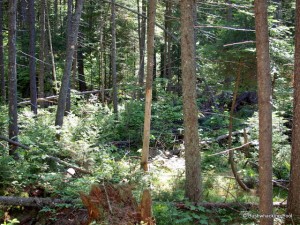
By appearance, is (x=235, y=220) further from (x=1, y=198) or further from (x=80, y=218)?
(x=1, y=198)

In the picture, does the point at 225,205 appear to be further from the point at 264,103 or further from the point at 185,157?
the point at 264,103

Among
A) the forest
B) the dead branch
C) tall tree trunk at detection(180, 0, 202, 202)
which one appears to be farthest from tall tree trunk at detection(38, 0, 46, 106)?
the dead branch

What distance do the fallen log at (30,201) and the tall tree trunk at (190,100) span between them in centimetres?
262

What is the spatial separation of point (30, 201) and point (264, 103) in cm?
511

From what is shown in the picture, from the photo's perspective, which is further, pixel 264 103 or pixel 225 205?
pixel 225 205

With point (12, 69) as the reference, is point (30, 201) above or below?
below

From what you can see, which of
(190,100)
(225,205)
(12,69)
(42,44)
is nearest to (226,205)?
(225,205)

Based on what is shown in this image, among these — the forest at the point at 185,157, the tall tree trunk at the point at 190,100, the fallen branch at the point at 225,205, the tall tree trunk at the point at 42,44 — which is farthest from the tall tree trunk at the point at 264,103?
the tall tree trunk at the point at 42,44

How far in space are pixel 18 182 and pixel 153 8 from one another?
17.4 ft

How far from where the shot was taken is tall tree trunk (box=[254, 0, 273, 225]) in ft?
18.2

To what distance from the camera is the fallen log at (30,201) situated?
7.29 meters

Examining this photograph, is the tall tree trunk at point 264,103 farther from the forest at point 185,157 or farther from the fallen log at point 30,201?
the fallen log at point 30,201

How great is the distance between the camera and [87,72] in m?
28.2

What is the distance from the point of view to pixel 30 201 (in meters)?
7.39
